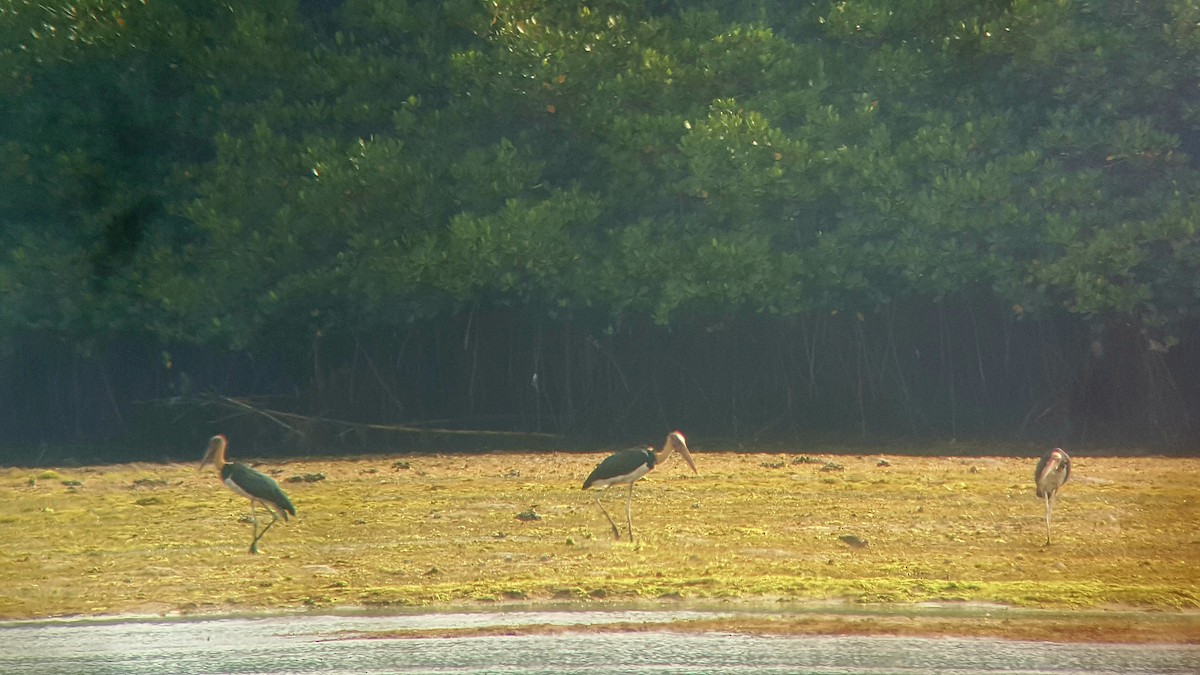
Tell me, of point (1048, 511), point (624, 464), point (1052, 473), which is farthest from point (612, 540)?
point (1052, 473)

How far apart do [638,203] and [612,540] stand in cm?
996

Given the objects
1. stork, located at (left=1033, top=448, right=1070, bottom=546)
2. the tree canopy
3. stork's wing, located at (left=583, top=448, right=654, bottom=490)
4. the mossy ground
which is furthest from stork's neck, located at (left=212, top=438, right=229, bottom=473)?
stork, located at (left=1033, top=448, right=1070, bottom=546)

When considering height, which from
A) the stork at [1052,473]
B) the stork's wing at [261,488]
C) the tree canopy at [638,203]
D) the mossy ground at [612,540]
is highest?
the tree canopy at [638,203]

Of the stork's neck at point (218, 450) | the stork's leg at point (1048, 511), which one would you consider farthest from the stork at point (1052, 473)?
the stork's neck at point (218, 450)

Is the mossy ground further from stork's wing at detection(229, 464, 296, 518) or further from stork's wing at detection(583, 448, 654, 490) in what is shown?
stork's wing at detection(583, 448, 654, 490)

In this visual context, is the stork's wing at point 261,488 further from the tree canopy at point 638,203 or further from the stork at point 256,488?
the tree canopy at point 638,203

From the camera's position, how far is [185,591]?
1038 cm

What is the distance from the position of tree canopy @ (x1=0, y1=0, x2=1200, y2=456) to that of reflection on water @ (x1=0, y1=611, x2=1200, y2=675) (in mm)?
11829

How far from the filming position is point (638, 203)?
2145 cm

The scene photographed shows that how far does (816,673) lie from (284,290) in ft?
49.3

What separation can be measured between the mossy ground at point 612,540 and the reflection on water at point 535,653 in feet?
3.05

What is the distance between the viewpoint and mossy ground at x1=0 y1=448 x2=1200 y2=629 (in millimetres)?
10078

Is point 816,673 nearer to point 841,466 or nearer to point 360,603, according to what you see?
point 360,603

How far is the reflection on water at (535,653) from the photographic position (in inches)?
309
